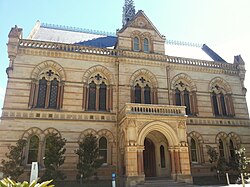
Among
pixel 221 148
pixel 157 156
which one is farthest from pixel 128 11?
pixel 221 148

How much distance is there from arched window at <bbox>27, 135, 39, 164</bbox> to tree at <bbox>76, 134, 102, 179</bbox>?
3696 millimetres

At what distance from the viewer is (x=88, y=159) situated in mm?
16062

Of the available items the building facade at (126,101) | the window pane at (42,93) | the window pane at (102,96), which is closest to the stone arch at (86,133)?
the building facade at (126,101)

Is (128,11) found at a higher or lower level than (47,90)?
higher

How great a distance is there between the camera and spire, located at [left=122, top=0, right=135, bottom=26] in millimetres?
32344

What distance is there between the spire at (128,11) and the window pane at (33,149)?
847 inches

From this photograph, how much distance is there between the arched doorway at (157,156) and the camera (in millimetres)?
19578

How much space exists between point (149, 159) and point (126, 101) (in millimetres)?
5805

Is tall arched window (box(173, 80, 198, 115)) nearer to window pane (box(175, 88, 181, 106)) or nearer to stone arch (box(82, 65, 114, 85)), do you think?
window pane (box(175, 88, 181, 106))

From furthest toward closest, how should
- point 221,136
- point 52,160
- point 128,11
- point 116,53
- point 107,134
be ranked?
point 128,11, point 221,136, point 116,53, point 107,134, point 52,160

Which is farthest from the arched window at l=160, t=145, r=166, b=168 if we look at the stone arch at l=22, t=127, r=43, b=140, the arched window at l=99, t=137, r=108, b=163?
the stone arch at l=22, t=127, r=43, b=140

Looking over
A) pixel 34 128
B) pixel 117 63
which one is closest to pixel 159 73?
pixel 117 63

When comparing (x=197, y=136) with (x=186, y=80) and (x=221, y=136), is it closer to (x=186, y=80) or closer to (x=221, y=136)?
(x=221, y=136)

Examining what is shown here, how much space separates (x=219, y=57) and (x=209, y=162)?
44.4 ft
